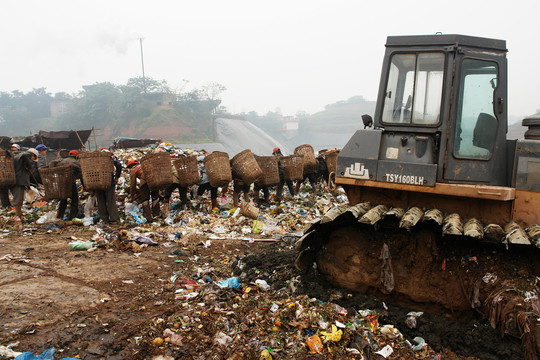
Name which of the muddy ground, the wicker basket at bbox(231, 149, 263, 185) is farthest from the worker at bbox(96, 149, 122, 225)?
the wicker basket at bbox(231, 149, 263, 185)

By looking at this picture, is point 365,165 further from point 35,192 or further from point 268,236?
point 35,192

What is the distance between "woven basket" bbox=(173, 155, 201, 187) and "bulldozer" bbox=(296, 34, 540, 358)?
4476 mm

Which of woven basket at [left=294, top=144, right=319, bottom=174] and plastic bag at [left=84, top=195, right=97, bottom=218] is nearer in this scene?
plastic bag at [left=84, top=195, right=97, bottom=218]

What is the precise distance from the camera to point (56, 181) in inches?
283

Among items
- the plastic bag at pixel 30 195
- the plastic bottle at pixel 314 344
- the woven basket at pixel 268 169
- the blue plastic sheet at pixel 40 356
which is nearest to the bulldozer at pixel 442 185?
the plastic bottle at pixel 314 344

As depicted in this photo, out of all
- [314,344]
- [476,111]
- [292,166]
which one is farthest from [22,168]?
[476,111]

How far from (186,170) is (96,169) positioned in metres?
1.71

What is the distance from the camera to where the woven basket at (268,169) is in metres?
9.18

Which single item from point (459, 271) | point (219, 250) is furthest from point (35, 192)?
point (459, 271)

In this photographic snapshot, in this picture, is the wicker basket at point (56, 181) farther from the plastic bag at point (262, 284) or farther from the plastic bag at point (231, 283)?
the plastic bag at point (262, 284)

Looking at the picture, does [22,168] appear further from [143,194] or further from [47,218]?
[143,194]

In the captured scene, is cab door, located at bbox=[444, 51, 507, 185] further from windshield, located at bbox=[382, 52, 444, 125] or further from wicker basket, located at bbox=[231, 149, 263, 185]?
wicker basket, located at bbox=[231, 149, 263, 185]

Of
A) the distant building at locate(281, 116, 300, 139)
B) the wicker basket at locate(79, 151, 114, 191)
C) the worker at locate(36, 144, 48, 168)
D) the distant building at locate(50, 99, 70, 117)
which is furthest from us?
the distant building at locate(281, 116, 300, 139)

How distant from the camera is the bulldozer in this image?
3.47 m
